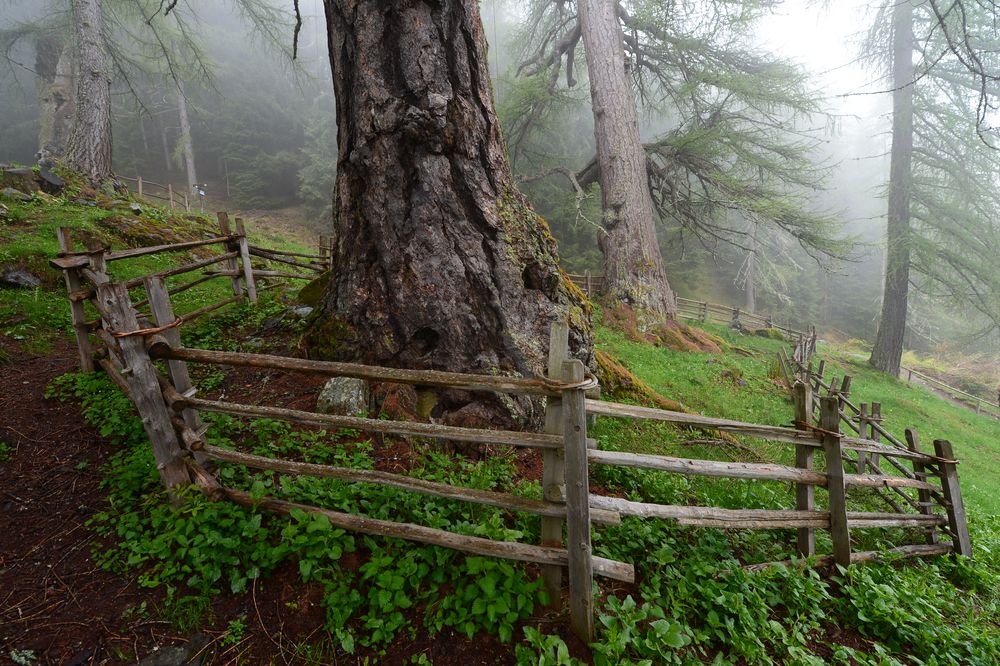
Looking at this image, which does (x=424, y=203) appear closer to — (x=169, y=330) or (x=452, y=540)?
(x=169, y=330)

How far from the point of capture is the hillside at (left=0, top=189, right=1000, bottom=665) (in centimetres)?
222

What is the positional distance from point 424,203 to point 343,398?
192cm

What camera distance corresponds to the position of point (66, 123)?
15.0 metres

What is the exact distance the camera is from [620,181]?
10.4 meters

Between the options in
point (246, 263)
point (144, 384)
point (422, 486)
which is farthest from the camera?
point (246, 263)

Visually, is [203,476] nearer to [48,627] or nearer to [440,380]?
[48,627]

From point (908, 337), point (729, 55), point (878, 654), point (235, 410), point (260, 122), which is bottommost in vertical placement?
point (908, 337)

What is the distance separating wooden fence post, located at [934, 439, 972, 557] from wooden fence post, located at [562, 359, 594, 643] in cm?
396

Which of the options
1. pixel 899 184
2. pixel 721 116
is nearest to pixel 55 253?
pixel 721 116

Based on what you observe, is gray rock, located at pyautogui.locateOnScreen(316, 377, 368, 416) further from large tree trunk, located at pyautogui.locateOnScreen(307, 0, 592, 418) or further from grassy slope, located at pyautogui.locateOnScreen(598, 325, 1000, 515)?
grassy slope, located at pyautogui.locateOnScreen(598, 325, 1000, 515)

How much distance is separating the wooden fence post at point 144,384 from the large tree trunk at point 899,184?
735 inches

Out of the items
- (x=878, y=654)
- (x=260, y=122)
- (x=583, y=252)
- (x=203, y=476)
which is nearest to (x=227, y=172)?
(x=260, y=122)

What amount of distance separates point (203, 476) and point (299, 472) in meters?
0.74

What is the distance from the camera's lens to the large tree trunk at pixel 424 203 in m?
3.87
